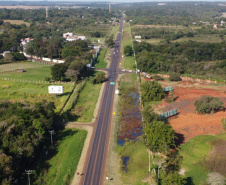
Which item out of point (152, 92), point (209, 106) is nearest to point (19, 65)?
point (152, 92)

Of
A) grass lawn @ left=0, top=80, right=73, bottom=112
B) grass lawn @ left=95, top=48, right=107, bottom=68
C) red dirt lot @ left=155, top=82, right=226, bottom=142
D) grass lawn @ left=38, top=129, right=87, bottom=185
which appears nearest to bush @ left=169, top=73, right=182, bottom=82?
red dirt lot @ left=155, top=82, right=226, bottom=142

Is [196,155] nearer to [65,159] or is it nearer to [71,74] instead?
[65,159]

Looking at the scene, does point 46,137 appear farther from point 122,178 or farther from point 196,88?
point 196,88

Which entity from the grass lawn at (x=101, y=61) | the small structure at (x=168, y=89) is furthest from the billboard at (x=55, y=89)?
the grass lawn at (x=101, y=61)

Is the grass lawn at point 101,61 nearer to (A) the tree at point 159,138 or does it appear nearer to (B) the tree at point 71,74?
(B) the tree at point 71,74

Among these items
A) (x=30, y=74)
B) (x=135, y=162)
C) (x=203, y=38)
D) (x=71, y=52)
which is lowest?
(x=135, y=162)

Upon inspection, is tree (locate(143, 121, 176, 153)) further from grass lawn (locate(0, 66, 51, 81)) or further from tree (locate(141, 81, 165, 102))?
grass lawn (locate(0, 66, 51, 81))
